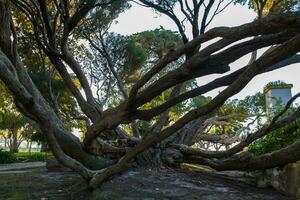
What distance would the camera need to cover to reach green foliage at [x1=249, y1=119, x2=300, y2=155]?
511 cm

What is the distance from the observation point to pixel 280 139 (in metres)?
5.44

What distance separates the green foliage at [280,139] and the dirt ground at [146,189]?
2.54 feet

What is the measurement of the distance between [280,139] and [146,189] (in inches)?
95.8

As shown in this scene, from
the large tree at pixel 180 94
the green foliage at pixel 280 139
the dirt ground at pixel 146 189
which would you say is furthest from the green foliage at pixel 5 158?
the green foliage at pixel 280 139

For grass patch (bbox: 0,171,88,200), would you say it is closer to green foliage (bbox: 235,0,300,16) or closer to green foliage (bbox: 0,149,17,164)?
green foliage (bbox: 235,0,300,16)

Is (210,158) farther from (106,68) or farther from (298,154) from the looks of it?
(106,68)

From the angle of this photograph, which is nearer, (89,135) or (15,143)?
(89,135)

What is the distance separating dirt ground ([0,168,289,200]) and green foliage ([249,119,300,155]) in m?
0.77

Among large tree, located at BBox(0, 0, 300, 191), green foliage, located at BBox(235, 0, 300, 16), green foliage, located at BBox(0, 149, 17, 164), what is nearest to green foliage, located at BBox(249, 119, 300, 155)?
large tree, located at BBox(0, 0, 300, 191)

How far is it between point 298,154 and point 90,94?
4543 mm

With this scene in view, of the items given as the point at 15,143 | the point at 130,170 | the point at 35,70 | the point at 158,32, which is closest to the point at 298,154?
the point at 130,170

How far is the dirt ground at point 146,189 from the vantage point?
4047 mm

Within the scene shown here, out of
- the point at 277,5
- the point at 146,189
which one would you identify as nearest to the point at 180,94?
the point at 146,189

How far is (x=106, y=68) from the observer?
12992mm
